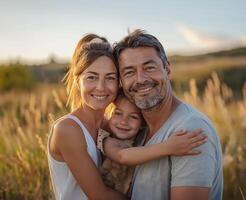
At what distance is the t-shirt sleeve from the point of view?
3.34 meters

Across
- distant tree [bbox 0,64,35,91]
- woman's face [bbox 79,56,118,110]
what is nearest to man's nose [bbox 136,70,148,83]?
woman's face [bbox 79,56,118,110]

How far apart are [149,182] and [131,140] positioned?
0.60 m

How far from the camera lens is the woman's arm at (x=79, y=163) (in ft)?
12.5

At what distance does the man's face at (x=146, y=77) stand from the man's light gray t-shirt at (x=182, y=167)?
8.0 inches

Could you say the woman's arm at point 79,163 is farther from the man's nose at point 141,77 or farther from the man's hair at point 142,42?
the man's hair at point 142,42

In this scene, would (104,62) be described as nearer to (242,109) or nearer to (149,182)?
(149,182)

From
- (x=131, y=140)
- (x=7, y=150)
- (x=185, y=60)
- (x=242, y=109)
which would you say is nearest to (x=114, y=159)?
(x=131, y=140)

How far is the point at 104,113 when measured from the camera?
4.39 meters

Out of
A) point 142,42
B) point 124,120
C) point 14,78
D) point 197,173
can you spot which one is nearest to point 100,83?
point 124,120

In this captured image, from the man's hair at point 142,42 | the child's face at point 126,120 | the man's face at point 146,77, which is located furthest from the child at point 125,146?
the man's hair at point 142,42

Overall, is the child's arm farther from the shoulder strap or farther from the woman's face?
the woman's face

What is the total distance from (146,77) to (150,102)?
0.60 feet

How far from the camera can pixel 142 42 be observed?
383 centimetres

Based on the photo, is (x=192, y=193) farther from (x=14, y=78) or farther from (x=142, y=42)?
(x=14, y=78)
